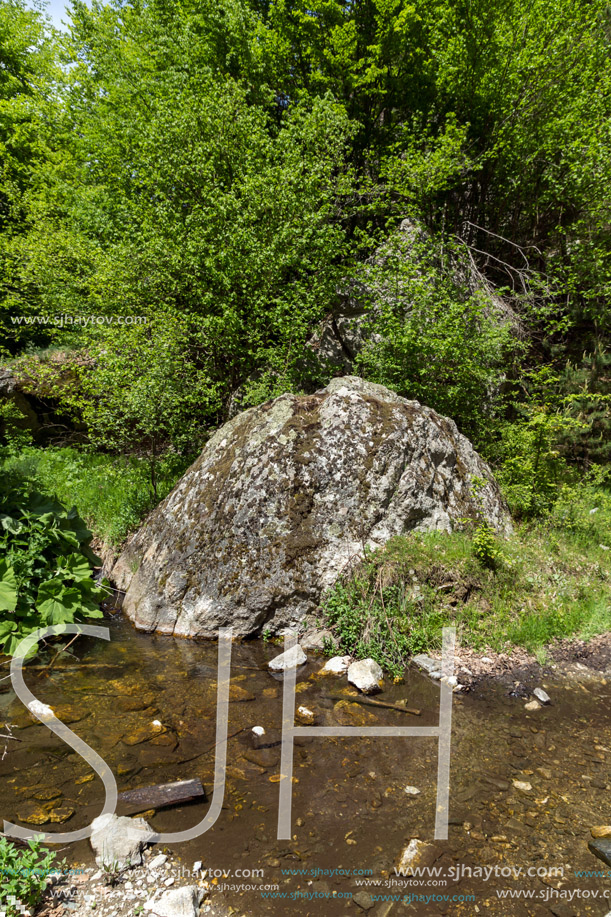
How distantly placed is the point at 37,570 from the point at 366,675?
3.64 metres

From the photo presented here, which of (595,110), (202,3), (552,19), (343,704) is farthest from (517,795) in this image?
(202,3)

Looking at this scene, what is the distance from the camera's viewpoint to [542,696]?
4.94 meters

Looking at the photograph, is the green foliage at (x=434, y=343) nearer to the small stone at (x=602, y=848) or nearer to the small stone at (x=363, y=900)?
the small stone at (x=602, y=848)

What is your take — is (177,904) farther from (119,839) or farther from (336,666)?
(336,666)

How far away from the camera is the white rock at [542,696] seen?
16.1ft

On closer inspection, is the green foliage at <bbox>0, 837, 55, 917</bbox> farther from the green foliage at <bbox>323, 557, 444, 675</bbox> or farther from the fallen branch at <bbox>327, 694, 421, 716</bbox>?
the green foliage at <bbox>323, 557, 444, 675</bbox>

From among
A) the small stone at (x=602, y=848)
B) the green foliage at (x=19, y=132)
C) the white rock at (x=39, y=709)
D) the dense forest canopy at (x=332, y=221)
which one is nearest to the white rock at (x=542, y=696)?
the small stone at (x=602, y=848)

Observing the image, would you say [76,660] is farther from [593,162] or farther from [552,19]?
[552,19]

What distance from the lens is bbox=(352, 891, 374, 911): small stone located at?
9.29 ft

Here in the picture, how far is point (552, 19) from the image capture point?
10883mm

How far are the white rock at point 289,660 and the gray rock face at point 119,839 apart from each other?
2280mm

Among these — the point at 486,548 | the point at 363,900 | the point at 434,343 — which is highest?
the point at 434,343

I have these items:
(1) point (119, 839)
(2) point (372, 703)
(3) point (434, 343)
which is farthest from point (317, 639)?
(3) point (434, 343)

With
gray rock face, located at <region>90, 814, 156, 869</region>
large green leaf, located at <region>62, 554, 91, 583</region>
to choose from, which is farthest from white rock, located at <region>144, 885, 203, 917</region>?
large green leaf, located at <region>62, 554, 91, 583</region>
